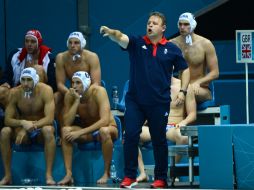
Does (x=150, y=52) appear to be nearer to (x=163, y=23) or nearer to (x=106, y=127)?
(x=163, y=23)

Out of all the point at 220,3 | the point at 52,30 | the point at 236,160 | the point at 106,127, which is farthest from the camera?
the point at 52,30

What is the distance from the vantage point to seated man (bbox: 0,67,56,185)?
12367 mm

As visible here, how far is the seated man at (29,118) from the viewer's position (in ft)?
40.6

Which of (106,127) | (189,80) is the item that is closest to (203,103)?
(189,80)

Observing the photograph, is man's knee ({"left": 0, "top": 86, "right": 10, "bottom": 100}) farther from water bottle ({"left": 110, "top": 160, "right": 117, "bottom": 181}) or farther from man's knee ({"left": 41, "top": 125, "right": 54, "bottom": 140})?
water bottle ({"left": 110, "top": 160, "right": 117, "bottom": 181})

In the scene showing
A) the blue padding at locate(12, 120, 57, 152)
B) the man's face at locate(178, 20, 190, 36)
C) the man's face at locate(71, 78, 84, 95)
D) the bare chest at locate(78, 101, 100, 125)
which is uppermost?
the man's face at locate(178, 20, 190, 36)

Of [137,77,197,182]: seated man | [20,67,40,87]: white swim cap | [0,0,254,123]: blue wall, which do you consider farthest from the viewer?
[0,0,254,123]: blue wall

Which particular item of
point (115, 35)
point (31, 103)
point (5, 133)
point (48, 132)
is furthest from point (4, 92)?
point (115, 35)

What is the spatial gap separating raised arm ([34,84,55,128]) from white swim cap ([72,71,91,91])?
1.29 ft

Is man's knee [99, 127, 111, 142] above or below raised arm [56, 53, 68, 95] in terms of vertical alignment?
below

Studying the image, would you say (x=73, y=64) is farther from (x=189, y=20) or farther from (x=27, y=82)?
(x=189, y=20)

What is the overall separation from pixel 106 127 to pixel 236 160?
2075 millimetres

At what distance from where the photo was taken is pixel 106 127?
1234 centimetres

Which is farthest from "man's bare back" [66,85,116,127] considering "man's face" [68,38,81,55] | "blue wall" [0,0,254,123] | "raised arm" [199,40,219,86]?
"blue wall" [0,0,254,123]
